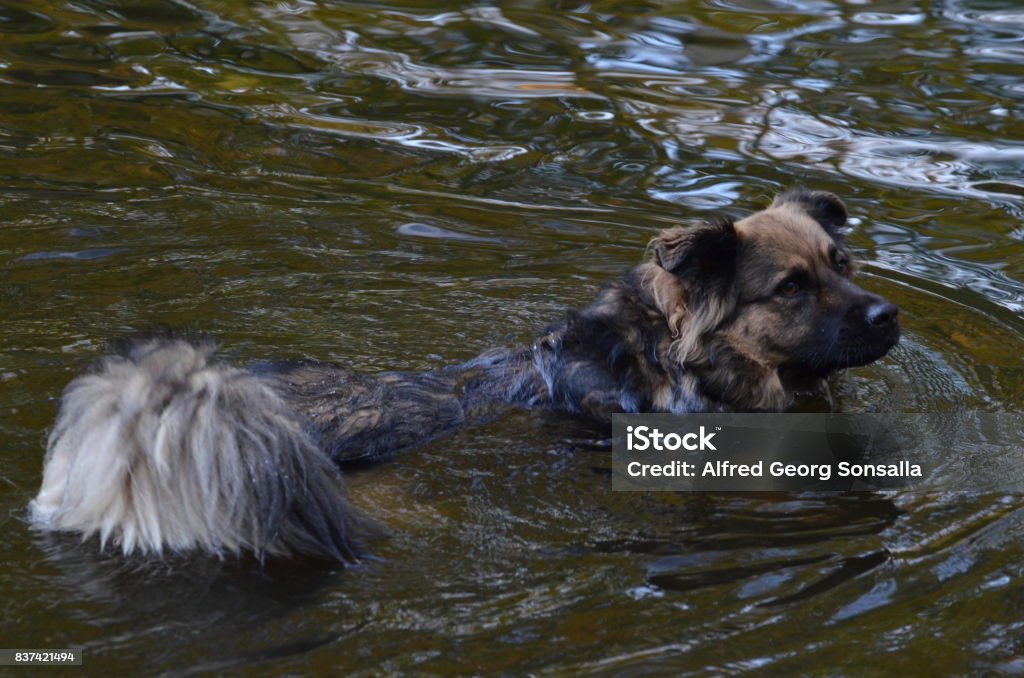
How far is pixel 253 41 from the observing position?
40.9 ft

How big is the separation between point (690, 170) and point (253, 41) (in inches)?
182

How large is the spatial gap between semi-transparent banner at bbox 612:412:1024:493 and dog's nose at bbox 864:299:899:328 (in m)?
0.60

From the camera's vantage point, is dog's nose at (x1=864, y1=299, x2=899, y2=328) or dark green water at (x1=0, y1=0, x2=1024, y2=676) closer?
dark green water at (x1=0, y1=0, x2=1024, y2=676)

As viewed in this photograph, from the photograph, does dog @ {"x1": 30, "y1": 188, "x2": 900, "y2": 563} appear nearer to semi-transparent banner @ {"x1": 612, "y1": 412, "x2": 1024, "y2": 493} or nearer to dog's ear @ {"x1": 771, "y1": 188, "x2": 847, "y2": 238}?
dog's ear @ {"x1": 771, "y1": 188, "x2": 847, "y2": 238}

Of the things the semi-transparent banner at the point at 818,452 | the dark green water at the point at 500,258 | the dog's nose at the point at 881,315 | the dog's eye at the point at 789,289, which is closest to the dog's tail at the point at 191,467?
the dark green water at the point at 500,258

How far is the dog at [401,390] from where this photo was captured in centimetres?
498

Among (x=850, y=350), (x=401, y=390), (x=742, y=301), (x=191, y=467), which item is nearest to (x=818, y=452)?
(x=850, y=350)

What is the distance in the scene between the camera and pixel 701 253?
→ 6.79 metres

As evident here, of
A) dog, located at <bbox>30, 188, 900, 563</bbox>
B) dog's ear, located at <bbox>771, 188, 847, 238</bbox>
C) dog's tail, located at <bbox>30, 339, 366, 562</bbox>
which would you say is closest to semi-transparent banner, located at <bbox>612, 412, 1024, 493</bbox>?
dog, located at <bbox>30, 188, 900, 563</bbox>

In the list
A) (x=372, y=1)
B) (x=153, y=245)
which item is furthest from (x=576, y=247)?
(x=372, y=1)

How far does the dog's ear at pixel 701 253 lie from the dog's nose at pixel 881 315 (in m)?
0.74

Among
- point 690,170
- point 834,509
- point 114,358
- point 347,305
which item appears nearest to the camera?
point 114,358

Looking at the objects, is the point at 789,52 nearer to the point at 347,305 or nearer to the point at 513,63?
the point at 513,63

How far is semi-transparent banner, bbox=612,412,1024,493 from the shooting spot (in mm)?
6270
